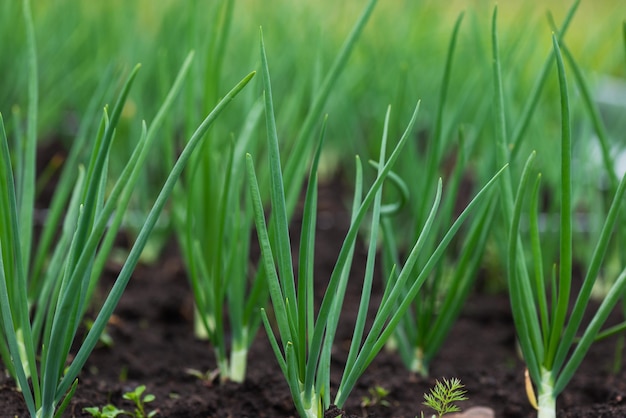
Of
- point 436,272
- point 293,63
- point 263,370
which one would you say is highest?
point 293,63

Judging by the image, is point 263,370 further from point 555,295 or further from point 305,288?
point 555,295

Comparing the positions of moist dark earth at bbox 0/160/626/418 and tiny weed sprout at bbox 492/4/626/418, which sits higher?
tiny weed sprout at bbox 492/4/626/418

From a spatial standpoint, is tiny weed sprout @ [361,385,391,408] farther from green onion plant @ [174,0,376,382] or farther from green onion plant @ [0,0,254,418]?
green onion plant @ [0,0,254,418]

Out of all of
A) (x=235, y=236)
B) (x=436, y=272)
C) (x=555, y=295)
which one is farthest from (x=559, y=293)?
(x=235, y=236)

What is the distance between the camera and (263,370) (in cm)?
116

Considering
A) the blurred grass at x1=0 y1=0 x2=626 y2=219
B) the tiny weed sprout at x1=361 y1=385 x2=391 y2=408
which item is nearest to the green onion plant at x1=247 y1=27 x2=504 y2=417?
the tiny weed sprout at x1=361 y1=385 x2=391 y2=408

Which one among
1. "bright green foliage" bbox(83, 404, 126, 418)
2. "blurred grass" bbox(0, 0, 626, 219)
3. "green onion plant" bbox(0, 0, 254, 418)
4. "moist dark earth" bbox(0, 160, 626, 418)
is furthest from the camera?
"blurred grass" bbox(0, 0, 626, 219)

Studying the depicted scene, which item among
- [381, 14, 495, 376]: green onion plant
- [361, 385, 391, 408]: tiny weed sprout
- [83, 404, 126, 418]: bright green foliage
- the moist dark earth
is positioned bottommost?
the moist dark earth

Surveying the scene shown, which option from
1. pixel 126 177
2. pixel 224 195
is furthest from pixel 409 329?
pixel 126 177

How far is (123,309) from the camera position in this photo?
1.44m

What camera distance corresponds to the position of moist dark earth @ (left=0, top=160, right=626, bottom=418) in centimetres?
103

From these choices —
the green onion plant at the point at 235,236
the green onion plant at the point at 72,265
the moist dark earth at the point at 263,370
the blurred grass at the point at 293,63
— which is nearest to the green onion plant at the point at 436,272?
the moist dark earth at the point at 263,370

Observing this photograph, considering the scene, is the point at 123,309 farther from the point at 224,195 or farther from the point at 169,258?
the point at 224,195

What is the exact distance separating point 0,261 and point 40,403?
0.56 feet
